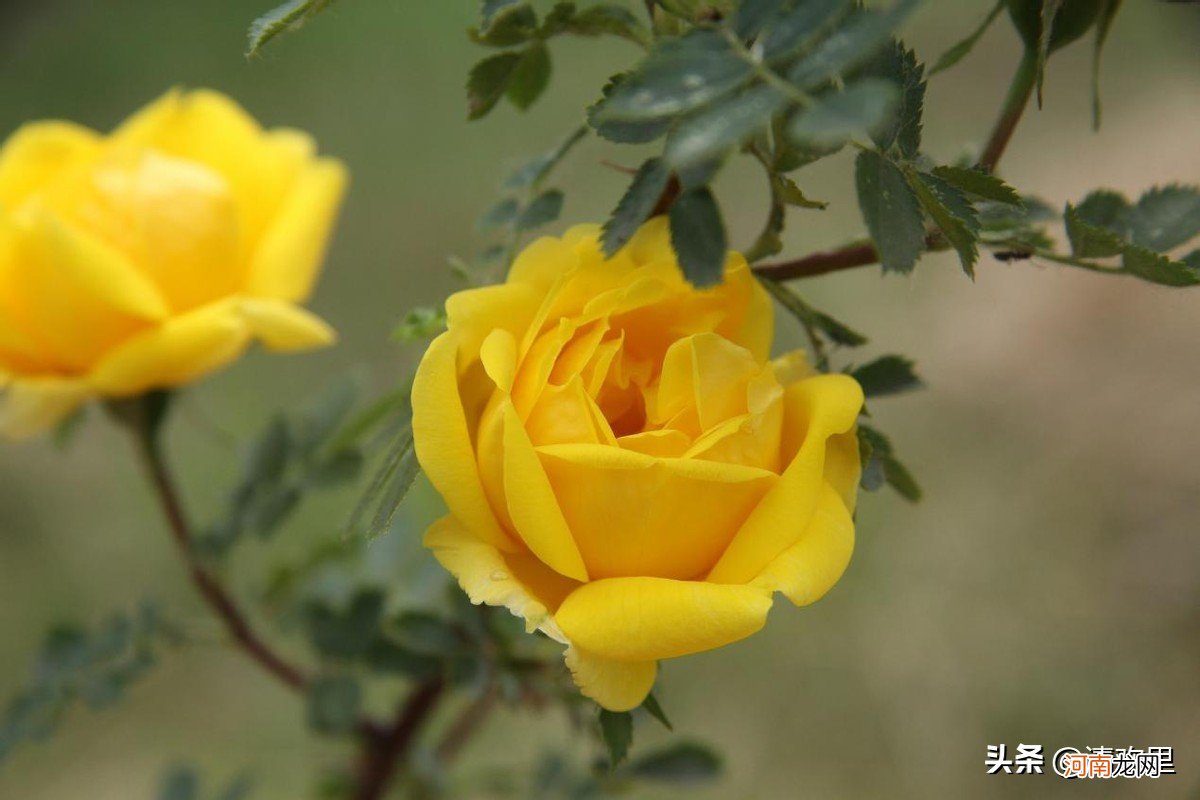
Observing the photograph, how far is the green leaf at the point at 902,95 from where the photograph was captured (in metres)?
0.31

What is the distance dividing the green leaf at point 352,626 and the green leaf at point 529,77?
0.26 m

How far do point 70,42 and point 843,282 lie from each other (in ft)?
4.61

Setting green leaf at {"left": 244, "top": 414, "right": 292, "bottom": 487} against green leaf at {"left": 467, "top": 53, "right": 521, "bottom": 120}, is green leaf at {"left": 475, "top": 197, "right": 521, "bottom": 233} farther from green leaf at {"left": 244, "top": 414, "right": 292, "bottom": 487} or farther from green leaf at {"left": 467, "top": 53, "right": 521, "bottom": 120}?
green leaf at {"left": 244, "top": 414, "right": 292, "bottom": 487}

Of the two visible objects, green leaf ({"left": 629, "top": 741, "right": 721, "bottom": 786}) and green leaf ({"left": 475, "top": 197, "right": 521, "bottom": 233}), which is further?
green leaf ({"left": 629, "top": 741, "right": 721, "bottom": 786})

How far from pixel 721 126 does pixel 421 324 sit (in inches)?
5.8

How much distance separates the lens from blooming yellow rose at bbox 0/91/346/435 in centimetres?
47

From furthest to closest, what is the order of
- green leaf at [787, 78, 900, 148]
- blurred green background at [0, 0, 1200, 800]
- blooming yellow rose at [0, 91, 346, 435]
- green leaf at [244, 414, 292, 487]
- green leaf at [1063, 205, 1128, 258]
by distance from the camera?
1. blurred green background at [0, 0, 1200, 800]
2. green leaf at [244, 414, 292, 487]
3. blooming yellow rose at [0, 91, 346, 435]
4. green leaf at [1063, 205, 1128, 258]
5. green leaf at [787, 78, 900, 148]

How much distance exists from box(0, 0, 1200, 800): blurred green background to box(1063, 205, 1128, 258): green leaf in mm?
408

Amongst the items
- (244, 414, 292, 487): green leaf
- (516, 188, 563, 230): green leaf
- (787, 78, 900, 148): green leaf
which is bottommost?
(244, 414, 292, 487): green leaf

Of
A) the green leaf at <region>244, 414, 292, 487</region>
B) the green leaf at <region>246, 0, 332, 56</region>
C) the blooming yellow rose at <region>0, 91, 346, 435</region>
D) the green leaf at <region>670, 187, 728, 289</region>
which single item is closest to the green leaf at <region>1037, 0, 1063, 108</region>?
the green leaf at <region>670, 187, 728, 289</region>

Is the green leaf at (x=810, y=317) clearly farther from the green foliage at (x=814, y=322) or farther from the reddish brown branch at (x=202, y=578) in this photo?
the reddish brown branch at (x=202, y=578)

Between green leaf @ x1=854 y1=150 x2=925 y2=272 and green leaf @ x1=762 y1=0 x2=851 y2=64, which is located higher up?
green leaf @ x1=762 y1=0 x2=851 y2=64

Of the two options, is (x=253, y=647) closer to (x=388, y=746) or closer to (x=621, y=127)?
(x=388, y=746)

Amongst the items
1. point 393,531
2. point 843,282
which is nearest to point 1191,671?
point 843,282
